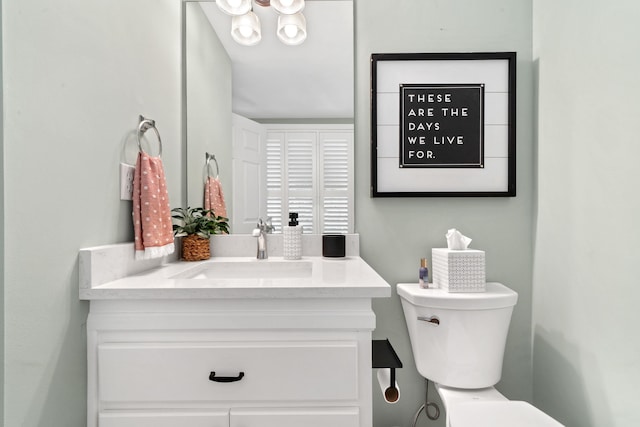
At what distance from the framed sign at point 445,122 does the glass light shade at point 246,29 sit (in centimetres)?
55

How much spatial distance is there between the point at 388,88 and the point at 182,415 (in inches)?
57.4

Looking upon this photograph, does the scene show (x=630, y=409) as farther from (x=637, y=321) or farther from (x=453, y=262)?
(x=453, y=262)

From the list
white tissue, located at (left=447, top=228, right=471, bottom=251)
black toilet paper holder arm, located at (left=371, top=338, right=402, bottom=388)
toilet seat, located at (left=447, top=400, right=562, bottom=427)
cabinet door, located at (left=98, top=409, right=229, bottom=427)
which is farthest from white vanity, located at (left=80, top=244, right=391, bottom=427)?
white tissue, located at (left=447, top=228, right=471, bottom=251)

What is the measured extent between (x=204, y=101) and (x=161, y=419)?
1290 mm

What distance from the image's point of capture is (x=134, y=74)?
3.85ft

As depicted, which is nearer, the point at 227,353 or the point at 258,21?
the point at 227,353

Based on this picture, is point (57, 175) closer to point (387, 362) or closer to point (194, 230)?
point (194, 230)

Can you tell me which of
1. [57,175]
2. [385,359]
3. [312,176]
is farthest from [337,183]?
[57,175]

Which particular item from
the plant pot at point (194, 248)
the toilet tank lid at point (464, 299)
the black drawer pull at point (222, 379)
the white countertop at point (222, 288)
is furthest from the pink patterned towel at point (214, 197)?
the toilet tank lid at point (464, 299)

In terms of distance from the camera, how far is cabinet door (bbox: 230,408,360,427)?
0.90 m

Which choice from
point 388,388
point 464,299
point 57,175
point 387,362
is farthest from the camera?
point 464,299

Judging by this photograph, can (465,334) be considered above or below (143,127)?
below

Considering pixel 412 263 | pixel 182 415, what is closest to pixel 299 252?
pixel 412 263

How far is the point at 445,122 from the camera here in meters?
1.53
